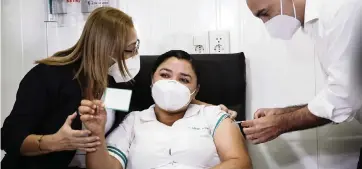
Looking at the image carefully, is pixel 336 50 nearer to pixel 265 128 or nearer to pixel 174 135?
pixel 265 128

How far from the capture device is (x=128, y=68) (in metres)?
1.65

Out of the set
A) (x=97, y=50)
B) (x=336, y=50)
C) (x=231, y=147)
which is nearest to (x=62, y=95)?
(x=97, y=50)

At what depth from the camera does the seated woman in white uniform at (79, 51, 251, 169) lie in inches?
56.6

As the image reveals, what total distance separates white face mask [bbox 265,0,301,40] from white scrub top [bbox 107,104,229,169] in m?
0.40

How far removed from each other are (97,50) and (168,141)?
475 millimetres

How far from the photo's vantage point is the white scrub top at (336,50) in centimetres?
117

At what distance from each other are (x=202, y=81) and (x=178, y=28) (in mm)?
408

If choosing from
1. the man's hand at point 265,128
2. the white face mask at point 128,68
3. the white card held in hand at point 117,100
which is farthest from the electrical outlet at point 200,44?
the white card held in hand at point 117,100

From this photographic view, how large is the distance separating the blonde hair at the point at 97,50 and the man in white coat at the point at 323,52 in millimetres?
574

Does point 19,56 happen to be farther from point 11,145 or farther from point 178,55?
point 178,55

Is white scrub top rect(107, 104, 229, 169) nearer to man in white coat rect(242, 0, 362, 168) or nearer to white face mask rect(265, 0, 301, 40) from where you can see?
man in white coat rect(242, 0, 362, 168)

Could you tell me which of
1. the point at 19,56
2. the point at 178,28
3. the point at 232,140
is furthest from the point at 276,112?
the point at 19,56

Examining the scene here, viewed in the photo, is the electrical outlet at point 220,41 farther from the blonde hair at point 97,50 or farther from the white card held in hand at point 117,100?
the white card held in hand at point 117,100

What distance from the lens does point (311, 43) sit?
6.10ft
